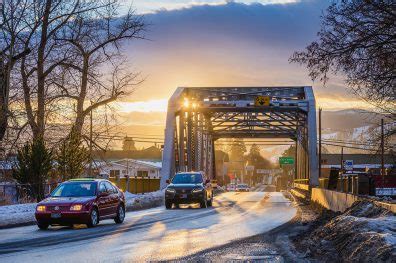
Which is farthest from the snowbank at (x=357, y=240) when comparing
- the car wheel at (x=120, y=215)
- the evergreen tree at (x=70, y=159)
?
the evergreen tree at (x=70, y=159)

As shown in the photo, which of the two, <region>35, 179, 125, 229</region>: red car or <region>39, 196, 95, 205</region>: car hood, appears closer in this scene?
<region>35, 179, 125, 229</region>: red car

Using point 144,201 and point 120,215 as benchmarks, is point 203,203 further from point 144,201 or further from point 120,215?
point 120,215

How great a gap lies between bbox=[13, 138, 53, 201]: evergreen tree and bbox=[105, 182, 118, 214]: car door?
9017mm

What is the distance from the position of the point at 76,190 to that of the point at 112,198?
4.14 ft

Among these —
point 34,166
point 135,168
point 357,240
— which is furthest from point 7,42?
point 135,168

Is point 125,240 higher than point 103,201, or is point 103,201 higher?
point 103,201

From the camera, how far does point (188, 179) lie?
3525 centimetres

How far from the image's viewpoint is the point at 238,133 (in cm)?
8250

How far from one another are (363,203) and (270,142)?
261 ft

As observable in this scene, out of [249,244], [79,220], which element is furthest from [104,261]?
[79,220]

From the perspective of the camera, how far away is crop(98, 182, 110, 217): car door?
2125cm

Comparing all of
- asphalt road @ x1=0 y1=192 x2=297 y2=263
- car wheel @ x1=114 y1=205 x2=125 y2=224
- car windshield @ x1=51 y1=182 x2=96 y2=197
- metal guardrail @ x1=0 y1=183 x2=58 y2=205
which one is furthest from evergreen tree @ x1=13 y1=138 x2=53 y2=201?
asphalt road @ x1=0 y1=192 x2=297 y2=263

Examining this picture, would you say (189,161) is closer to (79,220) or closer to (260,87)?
(260,87)

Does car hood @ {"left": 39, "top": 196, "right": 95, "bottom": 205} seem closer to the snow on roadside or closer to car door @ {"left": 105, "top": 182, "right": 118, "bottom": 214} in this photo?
car door @ {"left": 105, "top": 182, "right": 118, "bottom": 214}
